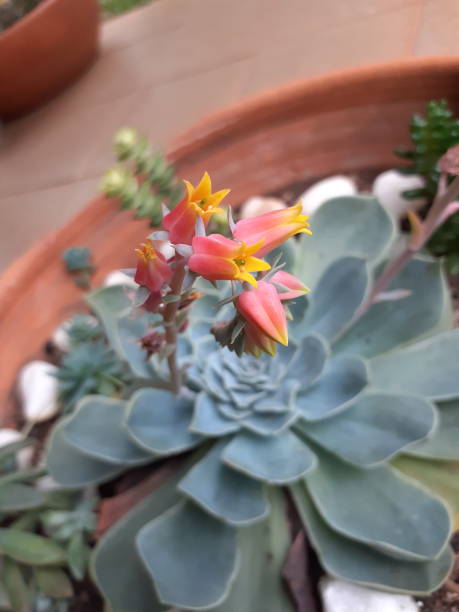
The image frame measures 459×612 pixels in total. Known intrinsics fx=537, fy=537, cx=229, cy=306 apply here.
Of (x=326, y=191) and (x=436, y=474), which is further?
(x=326, y=191)

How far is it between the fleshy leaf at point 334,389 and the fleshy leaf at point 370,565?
12 cm

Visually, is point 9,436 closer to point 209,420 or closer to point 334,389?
point 209,420

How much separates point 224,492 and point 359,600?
7.3 inches

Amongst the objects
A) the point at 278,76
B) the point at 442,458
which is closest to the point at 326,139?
the point at 278,76

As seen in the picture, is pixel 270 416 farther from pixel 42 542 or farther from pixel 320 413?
pixel 42 542

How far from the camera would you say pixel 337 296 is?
0.68 metres

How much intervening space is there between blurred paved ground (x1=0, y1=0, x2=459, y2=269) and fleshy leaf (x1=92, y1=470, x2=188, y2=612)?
79 cm

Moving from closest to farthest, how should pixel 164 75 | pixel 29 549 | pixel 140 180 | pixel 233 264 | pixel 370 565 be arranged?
1. pixel 233 264
2. pixel 370 565
3. pixel 29 549
4. pixel 140 180
5. pixel 164 75

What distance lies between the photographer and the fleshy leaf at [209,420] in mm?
612

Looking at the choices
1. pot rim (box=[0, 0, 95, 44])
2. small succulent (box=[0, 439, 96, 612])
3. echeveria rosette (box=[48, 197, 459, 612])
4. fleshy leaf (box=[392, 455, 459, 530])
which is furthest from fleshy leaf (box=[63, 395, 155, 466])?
pot rim (box=[0, 0, 95, 44])

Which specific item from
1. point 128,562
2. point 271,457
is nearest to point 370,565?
point 271,457

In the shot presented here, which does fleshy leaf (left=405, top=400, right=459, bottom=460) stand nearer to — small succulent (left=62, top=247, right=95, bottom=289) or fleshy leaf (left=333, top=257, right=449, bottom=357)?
fleshy leaf (left=333, top=257, right=449, bottom=357)

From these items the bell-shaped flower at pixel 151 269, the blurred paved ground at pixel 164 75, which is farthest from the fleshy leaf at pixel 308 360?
the blurred paved ground at pixel 164 75

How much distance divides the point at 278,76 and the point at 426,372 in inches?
32.3
